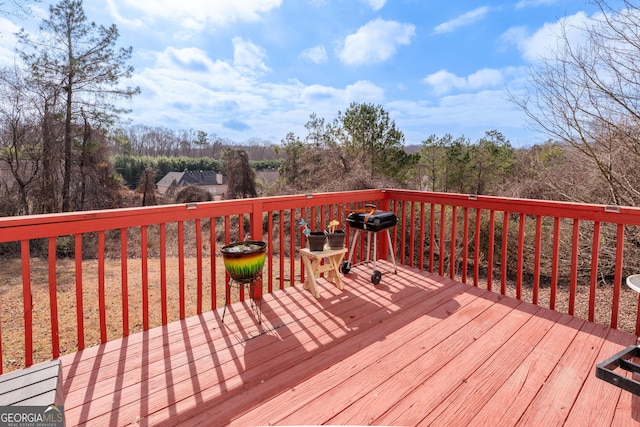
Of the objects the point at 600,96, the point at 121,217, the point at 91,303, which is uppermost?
the point at 600,96

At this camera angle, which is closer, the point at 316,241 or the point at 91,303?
the point at 316,241

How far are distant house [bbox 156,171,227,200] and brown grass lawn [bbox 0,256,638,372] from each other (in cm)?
766

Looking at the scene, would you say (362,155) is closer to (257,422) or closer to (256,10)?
(256,10)

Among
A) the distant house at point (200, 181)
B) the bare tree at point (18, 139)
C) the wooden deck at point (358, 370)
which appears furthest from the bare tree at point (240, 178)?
the wooden deck at point (358, 370)

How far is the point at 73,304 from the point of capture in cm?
555

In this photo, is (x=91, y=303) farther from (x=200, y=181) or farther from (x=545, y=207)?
(x=200, y=181)

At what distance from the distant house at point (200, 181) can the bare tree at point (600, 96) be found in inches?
542

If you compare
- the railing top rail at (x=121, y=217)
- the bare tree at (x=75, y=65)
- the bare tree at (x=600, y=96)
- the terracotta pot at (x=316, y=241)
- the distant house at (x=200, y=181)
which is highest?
the bare tree at (x=75, y=65)

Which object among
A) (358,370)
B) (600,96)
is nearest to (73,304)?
(358,370)

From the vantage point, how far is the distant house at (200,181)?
1589 centimetres

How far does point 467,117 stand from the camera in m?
9.97

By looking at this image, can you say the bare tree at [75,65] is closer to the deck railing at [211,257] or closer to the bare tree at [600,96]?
the deck railing at [211,257]

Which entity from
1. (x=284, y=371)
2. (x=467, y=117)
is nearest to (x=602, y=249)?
(x=467, y=117)

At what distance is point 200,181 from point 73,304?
475 inches
